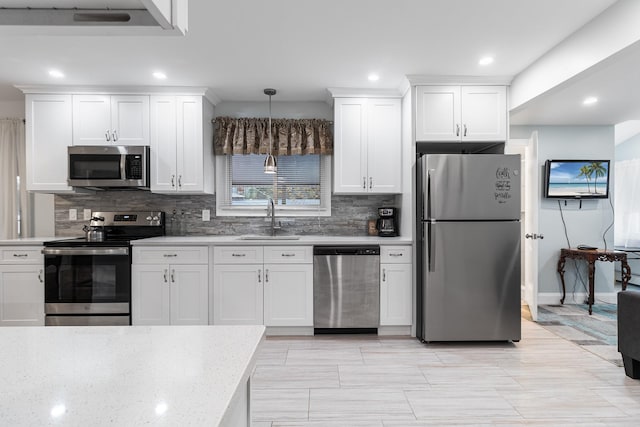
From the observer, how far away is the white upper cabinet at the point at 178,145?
367 centimetres

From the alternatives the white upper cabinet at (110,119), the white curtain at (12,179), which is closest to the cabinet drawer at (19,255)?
the white curtain at (12,179)

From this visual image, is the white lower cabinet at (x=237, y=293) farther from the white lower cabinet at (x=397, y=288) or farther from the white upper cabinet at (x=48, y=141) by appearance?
the white upper cabinet at (x=48, y=141)

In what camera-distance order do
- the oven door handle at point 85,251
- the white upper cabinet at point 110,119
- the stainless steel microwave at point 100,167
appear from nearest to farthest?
the oven door handle at point 85,251 < the stainless steel microwave at point 100,167 < the white upper cabinet at point 110,119

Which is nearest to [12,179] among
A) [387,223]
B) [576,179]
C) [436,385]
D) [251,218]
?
[251,218]

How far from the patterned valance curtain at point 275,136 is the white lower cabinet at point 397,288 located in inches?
53.4

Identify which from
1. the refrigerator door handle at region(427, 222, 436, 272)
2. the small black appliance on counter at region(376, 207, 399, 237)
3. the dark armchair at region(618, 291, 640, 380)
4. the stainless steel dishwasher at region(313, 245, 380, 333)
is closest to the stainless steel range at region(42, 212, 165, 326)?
the stainless steel dishwasher at region(313, 245, 380, 333)

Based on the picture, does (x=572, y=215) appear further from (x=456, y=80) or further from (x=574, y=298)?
(x=456, y=80)

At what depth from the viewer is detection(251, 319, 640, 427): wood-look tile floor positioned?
214 centimetres

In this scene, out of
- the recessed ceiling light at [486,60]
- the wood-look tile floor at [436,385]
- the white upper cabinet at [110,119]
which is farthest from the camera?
the white upper cabinet at [110,119]

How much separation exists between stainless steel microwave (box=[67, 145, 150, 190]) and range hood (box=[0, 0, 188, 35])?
3094mm

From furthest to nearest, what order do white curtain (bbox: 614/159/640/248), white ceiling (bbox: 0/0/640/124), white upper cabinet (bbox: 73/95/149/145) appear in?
1. white curtain (bbox: 614/159/640/248)
2. white upper cabinet (bbox: 73/95/149/145)
3. white ceiling (bbox: 0/0/640/124)

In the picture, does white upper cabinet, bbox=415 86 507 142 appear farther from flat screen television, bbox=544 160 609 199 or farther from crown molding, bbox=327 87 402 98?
flat screen television, bbox=544 160 609 199

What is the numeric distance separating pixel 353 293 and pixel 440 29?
2298 mm

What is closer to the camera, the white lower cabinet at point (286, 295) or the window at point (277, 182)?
the white lower cabinet at point (286, 295)
